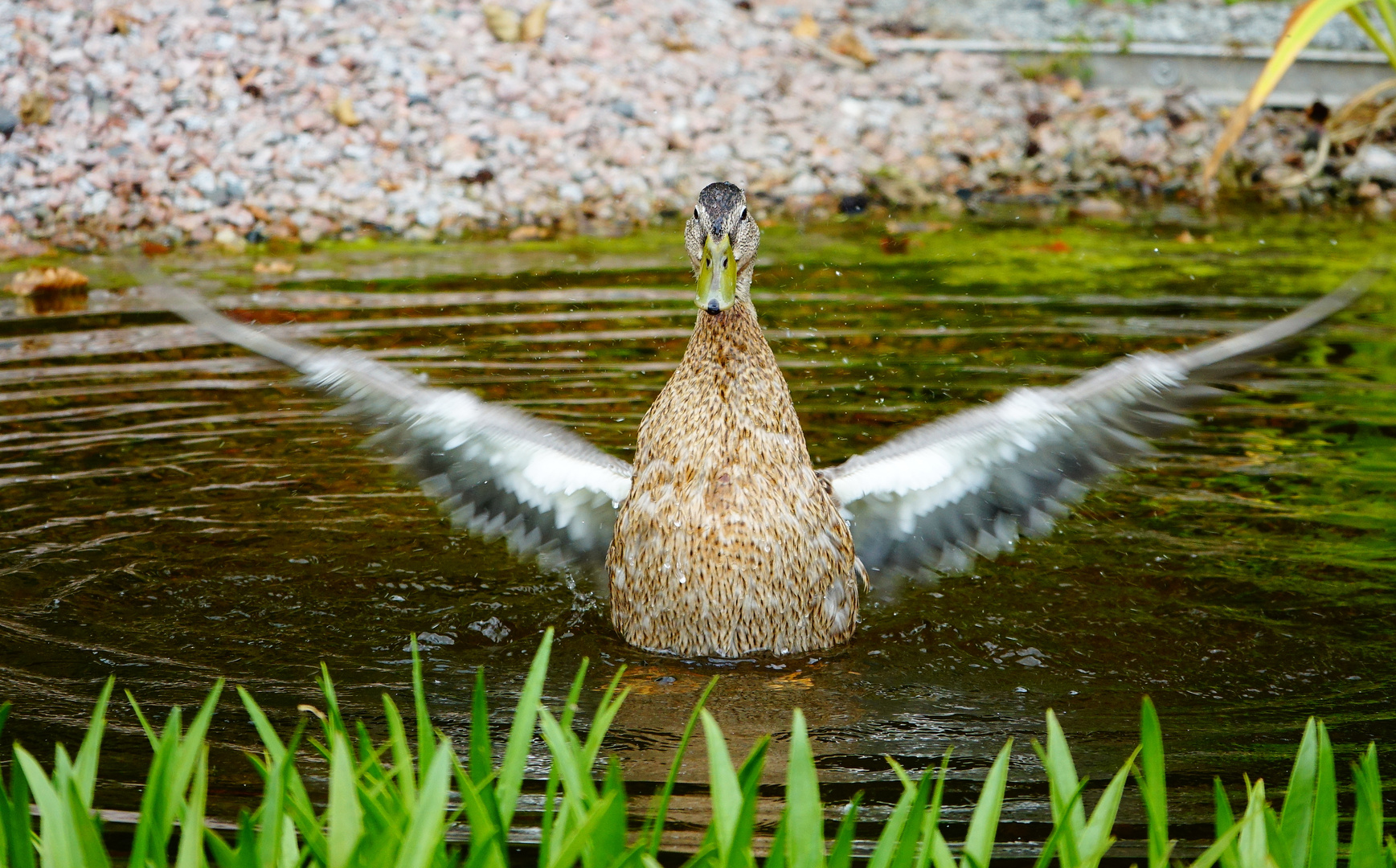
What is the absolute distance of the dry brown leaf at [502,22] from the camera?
36.5 ft

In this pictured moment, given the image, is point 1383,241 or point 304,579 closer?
point 304,579

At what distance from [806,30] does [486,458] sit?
8.03 m

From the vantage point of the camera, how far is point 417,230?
9688 millimetres

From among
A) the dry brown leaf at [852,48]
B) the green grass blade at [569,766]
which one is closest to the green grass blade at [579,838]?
the green grass blade at [569,766]

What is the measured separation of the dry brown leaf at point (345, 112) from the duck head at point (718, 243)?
6618 millimetres

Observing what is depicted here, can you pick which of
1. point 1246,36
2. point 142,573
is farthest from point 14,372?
point 1246,36

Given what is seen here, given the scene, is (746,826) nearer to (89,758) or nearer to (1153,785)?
(1153,785)

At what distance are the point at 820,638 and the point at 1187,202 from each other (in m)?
7.16

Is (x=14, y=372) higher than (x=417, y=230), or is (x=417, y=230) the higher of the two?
(x=417, y=230)

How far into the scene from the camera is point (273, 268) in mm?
8555

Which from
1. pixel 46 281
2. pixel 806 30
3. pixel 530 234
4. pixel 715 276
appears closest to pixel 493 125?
pixel 530 234

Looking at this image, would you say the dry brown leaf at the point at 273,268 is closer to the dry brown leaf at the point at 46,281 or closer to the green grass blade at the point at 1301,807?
the dry brown leaf at the point at 46,281

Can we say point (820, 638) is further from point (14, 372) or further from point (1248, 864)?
point (14, 372)

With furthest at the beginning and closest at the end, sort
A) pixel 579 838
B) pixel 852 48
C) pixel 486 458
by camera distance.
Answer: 1. pixel 852 48
2. pixel 486 458
3. pixel 579 838
